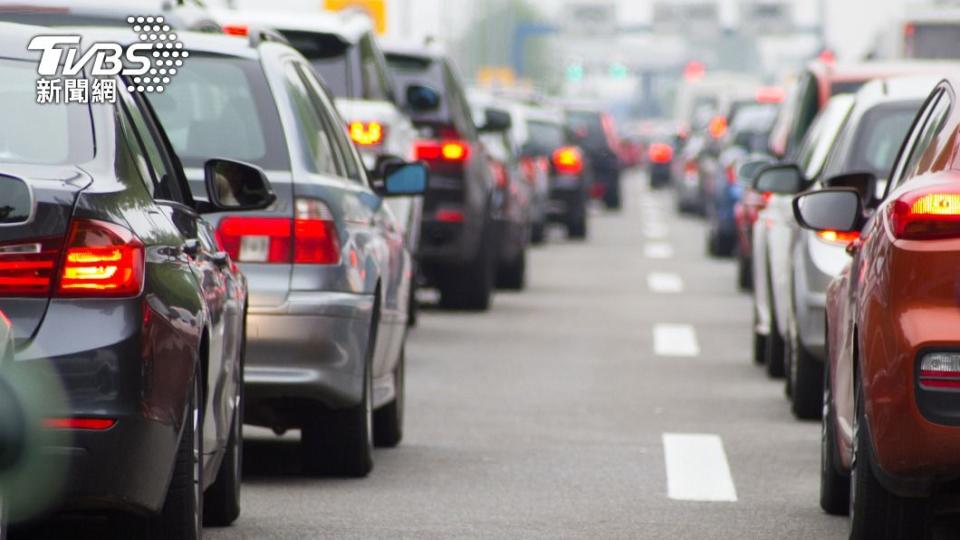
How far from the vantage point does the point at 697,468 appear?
1058 centimetres

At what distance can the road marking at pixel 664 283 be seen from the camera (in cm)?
2427

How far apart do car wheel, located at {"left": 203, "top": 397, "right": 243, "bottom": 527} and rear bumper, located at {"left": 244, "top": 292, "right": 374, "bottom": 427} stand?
88 centimetres

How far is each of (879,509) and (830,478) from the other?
165cm

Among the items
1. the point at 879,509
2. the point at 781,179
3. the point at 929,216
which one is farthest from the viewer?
the point at 781,179

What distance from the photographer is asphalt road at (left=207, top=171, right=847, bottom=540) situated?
884cm

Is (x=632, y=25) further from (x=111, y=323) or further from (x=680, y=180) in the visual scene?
(x=111, y=323)

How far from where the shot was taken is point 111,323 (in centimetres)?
618

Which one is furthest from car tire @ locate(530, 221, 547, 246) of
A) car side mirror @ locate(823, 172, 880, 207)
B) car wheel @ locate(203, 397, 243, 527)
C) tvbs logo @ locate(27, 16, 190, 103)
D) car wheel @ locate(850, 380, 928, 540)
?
car wheel @ locate(850, 380, 928, 540)

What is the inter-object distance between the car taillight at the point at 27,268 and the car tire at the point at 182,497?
720mm

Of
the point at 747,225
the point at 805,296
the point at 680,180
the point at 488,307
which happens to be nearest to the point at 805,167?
the point at 805,296

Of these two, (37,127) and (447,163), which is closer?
(37,127)

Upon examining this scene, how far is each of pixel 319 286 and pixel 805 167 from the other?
213 inches

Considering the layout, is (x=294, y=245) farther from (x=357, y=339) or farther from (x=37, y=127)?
(x=37, y=127)

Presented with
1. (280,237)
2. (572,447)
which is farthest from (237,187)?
(572,447)
